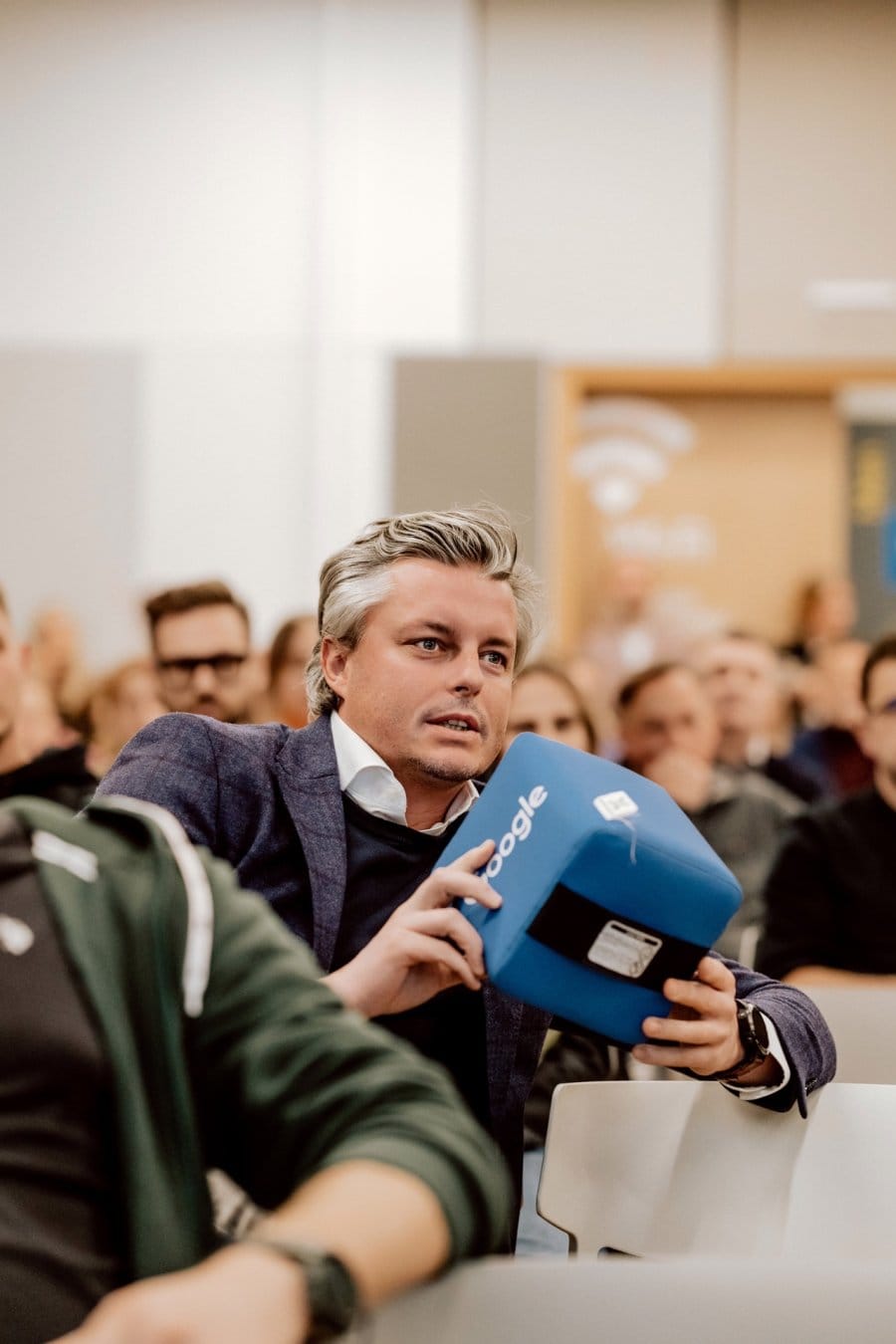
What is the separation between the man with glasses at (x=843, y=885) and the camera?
123 inches

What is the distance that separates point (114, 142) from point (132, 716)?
12.3ft

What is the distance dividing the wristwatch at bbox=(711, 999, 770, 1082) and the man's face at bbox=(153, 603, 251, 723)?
2190 millimetres

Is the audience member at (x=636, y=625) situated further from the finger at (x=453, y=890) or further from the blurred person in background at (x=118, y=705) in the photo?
the finger at (x=453, y=890)

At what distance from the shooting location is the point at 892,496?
25.1 ft

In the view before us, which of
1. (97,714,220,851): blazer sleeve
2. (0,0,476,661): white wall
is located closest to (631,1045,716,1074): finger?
(97,714,220,851): blazer sleeve

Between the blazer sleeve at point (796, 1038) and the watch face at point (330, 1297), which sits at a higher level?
the watch face at point (330, 1297)

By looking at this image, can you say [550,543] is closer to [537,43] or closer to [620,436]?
[620,436]

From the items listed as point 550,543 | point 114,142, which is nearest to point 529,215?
point 550,543

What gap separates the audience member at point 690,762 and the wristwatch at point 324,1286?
3131 millimetres

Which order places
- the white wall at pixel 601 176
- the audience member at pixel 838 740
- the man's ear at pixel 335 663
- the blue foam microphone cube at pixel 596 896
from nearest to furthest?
the blue foam microphone cube at pixel 596 896 → the man's ear at pixel 335 663 → the audience member at pixel 838 740 → the white wall at pixel 601 176

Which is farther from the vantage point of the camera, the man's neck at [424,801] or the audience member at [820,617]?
the audience member at [820,617]

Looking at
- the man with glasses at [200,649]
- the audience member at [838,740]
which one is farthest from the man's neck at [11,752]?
the audience member at [838,740]

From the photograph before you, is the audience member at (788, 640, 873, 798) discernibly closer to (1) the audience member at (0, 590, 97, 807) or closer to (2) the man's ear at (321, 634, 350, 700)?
(1) the audience member at (0, 590, 97, 807)

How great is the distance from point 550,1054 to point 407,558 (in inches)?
37.2
